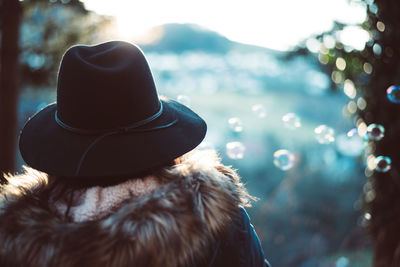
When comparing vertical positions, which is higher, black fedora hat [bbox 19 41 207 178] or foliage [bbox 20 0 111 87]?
black fedora hat [bbox 19 41 207 178]

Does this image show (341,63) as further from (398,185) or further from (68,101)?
(68,101)

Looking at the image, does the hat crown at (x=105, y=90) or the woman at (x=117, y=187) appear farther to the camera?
the hat crown at (x=105, y=90)

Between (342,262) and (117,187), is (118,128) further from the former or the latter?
(342,262)

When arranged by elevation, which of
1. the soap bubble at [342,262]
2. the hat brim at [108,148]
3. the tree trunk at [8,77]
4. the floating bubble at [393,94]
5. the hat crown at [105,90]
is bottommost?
the soap bubble at [342,262]

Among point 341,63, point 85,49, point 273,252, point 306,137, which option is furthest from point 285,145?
point 85,49

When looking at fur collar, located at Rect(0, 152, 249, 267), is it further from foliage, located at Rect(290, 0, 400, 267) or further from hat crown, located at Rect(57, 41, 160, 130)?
foliage, located at Rect(290, 0, 400, 267)

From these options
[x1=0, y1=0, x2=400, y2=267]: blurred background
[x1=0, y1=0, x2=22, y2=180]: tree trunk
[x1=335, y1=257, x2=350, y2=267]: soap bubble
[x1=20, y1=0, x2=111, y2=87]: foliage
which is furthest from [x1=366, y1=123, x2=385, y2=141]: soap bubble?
[x1=20, y1=0, x2=111, y2=87]: foliage

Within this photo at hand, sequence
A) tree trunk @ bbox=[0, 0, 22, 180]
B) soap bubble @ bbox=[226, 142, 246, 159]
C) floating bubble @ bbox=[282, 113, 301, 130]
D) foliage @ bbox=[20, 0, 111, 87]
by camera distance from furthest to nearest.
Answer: foliage @ bbox=[20, 0, 111, 87]
tree trunk @ bbox=[0, 0, 22, 180]
floating bubble @ bbox=[282, 113, 301, 130]
soap bubble @ bbox=[226, 142, 246, 159]

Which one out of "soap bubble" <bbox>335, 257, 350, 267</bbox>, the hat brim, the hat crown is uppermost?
the hat crown

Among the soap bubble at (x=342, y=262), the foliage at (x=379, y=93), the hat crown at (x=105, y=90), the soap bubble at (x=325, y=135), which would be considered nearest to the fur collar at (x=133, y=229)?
the hat crown at (x=105, y=90)

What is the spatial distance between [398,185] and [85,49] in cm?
343

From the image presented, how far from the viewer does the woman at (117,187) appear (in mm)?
1032

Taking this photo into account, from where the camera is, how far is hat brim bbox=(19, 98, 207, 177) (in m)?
1.17

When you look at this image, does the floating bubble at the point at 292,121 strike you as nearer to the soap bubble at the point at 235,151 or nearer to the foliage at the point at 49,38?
the soap bubble at the point at 235,151
